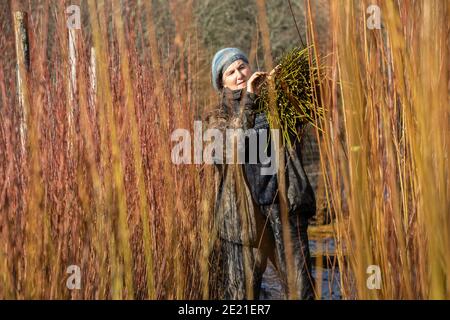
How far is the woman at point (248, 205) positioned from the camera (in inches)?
92.2

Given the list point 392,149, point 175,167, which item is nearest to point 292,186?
point 175,167

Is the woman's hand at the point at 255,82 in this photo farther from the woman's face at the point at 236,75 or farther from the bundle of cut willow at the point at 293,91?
the woman's face at the point at 236,75

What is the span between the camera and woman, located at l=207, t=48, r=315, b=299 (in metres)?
2.34

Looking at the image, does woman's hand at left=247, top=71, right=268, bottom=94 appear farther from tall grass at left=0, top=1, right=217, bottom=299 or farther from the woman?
tall grass at left=0, top=1, right=217, bottom=299

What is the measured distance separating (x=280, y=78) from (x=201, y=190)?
67 centimetres

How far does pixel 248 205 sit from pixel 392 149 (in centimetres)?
107

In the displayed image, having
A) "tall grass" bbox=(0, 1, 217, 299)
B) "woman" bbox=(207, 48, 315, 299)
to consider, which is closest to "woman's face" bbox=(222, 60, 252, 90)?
"woman" bbox=(207, 48, 315, 299)

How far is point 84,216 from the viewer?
5.86ft

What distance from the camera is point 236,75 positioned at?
2.38m

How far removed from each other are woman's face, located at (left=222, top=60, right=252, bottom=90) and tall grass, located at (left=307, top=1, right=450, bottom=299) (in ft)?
3.07

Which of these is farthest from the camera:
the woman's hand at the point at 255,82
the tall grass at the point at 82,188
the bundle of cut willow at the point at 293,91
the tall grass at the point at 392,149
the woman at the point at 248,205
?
the woman at the point at 248,205

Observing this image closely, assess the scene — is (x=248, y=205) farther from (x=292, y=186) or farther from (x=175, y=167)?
(x=175, y=167)

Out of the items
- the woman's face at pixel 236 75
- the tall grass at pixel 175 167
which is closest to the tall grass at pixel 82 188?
the tall grass at pixel 175 167
